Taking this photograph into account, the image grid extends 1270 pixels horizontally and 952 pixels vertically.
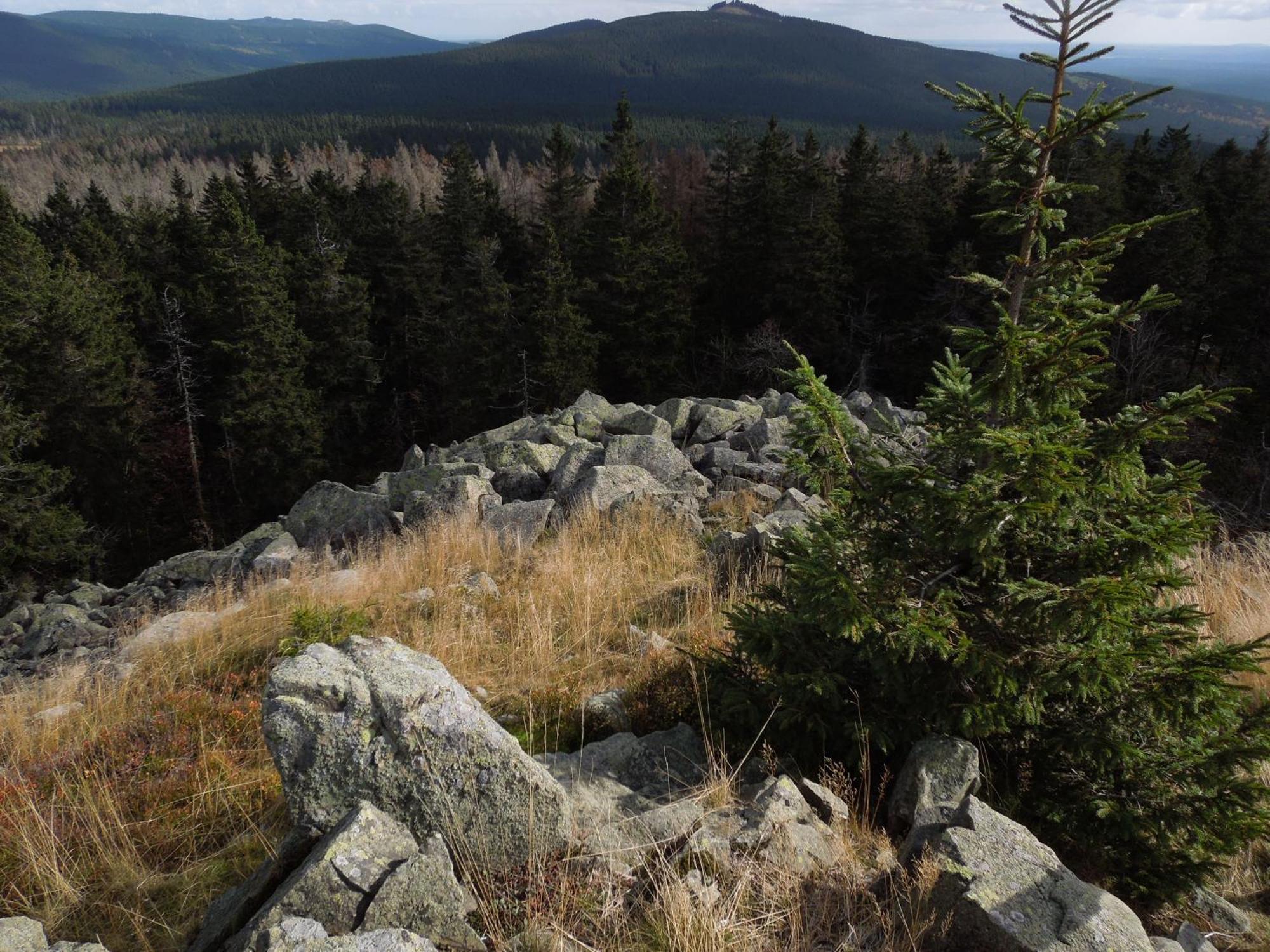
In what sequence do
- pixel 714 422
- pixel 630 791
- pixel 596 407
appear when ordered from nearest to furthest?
pixel 630 791 → pixel 714 422 → pixel 596 407

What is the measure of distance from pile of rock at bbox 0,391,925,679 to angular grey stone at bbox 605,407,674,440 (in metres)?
0.04

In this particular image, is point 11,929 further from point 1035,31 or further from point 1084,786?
point 1035,31

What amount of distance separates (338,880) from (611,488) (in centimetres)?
834

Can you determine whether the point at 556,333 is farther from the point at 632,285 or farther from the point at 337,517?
the point at 337,517

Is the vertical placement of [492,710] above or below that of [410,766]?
below

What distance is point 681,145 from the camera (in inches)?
5374

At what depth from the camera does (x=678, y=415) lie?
698 inches

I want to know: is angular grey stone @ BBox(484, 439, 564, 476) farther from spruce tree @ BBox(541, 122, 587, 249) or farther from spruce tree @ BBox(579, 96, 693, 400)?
spruce tree @ BBox(541, 122, 587, 249)

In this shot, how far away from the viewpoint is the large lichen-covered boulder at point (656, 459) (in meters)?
12.7

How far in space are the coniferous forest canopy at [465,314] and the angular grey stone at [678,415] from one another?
1329 cm

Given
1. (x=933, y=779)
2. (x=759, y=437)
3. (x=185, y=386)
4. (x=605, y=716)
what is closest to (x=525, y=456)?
(x=759, y=437)

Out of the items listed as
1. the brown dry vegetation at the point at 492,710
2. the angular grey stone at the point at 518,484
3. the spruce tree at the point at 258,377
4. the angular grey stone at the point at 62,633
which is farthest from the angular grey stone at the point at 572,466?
the spruce tree at the point at 258,377

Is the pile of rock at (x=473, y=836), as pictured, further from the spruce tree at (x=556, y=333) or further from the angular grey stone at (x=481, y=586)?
the spruce tree at (x=556, y=333)

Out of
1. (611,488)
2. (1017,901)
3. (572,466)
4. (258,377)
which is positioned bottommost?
(258,377)
